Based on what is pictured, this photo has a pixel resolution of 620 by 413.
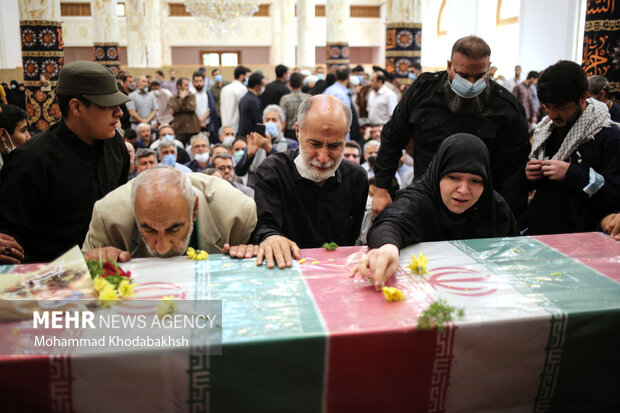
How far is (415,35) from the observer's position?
10328 millimetres

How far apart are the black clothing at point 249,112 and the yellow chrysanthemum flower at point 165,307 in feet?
19.2

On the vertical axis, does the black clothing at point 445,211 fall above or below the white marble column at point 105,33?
below

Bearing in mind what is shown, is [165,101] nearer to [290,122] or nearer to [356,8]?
[290,122]

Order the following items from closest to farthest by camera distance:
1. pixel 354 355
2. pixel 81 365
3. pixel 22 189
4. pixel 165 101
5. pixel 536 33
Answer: pixel 81 365
pixel 354 355
pixel 22 189
pixel 165 101
pixel 536 33

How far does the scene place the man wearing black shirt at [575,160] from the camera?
2629 millimetres

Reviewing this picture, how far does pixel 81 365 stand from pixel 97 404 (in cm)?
12

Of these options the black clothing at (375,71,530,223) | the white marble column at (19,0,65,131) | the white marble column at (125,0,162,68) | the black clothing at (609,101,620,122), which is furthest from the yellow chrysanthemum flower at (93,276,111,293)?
the white marble column at (125,0,162,68)

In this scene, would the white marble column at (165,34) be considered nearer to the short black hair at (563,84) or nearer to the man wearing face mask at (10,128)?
the man wearing face mask at (10,128)

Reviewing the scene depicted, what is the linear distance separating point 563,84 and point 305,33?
15.6 m

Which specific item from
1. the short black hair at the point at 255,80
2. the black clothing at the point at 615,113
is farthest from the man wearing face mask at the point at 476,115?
the short black hair at the point at 255,80

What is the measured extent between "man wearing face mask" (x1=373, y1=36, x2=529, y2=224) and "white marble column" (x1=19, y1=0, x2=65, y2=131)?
716 cm

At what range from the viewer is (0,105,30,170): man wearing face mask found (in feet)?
11.1

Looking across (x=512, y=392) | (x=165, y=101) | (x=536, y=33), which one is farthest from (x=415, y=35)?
(x=512, y=392)

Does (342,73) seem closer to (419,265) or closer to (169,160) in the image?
(169,160)
